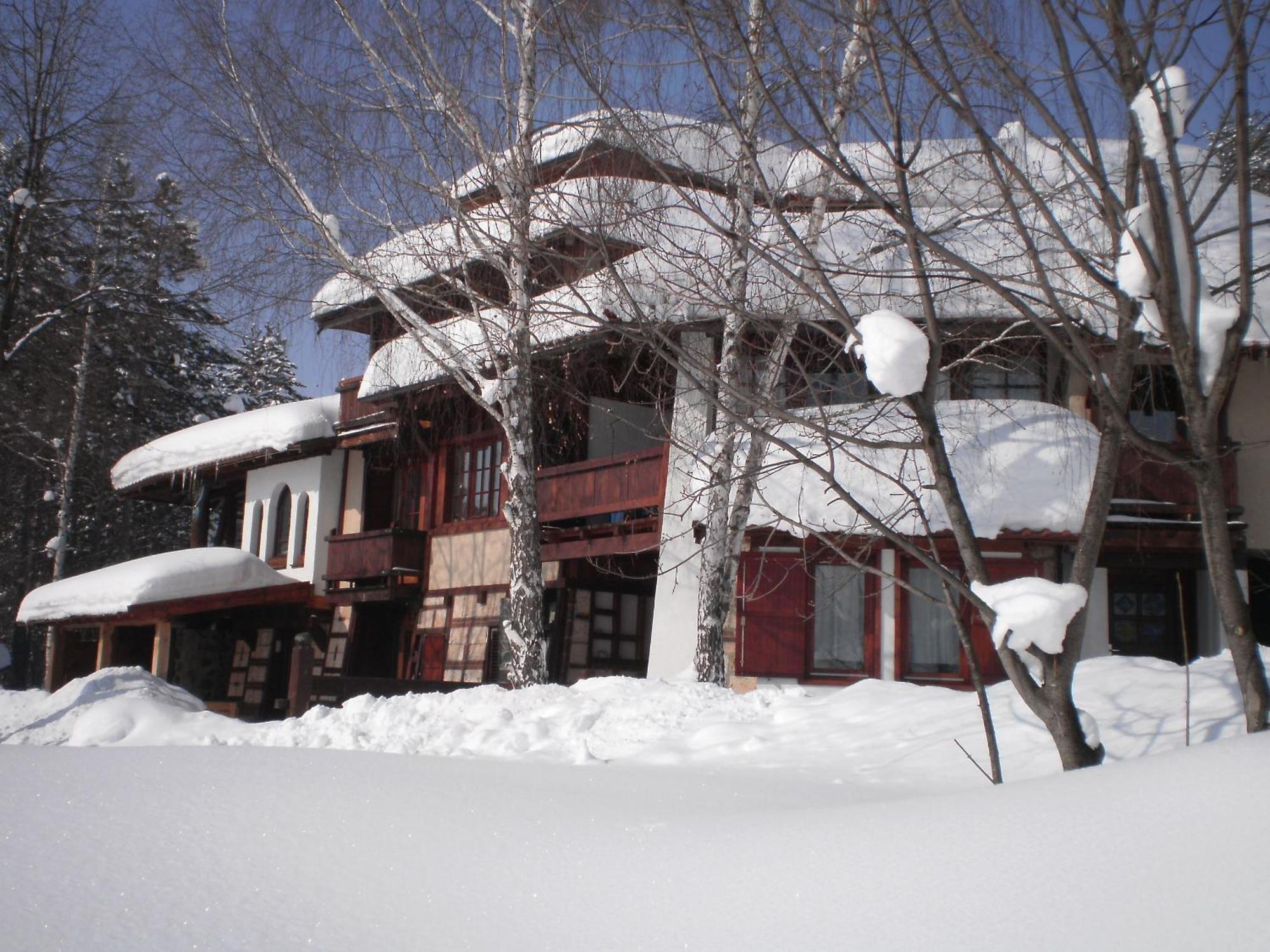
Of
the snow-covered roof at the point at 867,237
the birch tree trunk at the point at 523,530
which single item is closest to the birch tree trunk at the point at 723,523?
the snow-covered roof at the point at 867,237

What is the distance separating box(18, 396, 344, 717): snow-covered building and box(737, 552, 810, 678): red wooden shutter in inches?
388

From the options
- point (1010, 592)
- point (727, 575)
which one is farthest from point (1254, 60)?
point (727, 575)

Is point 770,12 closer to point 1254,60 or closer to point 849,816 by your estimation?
point 1254,60

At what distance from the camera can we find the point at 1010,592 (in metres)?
4.56

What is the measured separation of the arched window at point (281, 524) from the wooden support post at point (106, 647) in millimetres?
3617

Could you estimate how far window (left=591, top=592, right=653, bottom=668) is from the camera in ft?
58.4

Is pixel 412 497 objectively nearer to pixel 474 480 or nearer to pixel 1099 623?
pixel 474 480

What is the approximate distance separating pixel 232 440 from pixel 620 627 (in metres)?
8.79

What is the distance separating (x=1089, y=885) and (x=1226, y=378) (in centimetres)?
237

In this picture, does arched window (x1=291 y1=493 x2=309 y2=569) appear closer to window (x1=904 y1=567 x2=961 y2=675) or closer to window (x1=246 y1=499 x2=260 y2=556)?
window (x1=246 y1=499 x2=260 y2=556)

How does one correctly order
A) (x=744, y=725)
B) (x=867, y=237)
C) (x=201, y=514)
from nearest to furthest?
1. (x=867, y=237)
2. (x=744, y=725)
3. (x=201, y=514)

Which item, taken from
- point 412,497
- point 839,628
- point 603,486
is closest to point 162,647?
point 412,497

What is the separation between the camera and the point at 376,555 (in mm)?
19406

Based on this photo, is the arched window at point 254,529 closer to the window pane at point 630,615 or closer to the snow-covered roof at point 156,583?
the snow-covered roof at point 156,583
